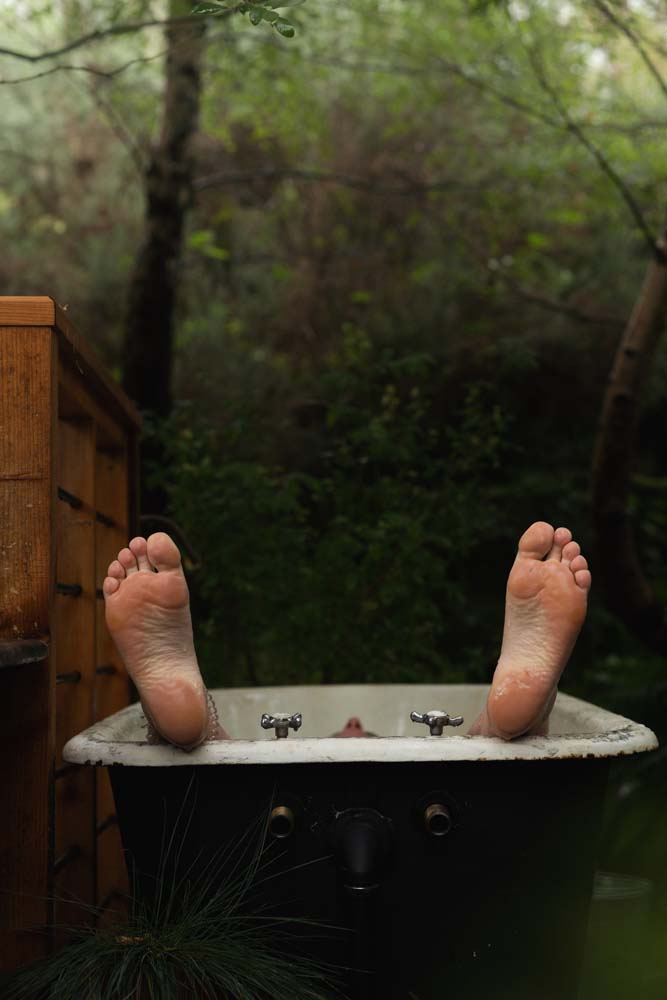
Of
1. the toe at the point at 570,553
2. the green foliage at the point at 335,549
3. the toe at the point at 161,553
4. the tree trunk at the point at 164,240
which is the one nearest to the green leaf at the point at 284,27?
the toe at the point at 161,553

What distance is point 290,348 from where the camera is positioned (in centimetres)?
583

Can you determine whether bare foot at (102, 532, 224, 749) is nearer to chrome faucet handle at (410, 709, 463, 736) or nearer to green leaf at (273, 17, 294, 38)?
chrome faucet handle at (410, 709, 463, 736)

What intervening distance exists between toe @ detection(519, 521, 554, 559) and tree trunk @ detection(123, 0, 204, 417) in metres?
2.86

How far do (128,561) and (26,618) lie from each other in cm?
16

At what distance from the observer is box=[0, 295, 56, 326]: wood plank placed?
1550 mm

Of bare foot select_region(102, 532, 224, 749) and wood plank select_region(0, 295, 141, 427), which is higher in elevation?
wood plank select_region(0, 295, 141, 427)

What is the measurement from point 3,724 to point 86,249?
17.0ft

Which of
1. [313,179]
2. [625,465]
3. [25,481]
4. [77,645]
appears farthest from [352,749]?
[313,179]

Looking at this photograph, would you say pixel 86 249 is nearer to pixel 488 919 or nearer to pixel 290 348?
pixel 290 348

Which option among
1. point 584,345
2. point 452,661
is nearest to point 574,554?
point 452,661

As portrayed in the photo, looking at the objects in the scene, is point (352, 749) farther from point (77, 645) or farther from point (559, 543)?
point (77, 645)

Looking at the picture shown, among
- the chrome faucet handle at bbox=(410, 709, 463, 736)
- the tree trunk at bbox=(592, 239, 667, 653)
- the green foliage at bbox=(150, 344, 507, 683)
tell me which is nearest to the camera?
the chrome faucet handle at bbox=(410, 709, 463, 736)

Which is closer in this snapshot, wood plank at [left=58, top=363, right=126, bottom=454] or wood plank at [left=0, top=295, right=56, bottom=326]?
wood plank at [left=0, top=295, right=56, bottom=326]

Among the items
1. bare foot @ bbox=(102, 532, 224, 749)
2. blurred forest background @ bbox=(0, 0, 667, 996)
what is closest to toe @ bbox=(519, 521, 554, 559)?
bare foot @ bbox=(102, 532, 224, 749)
